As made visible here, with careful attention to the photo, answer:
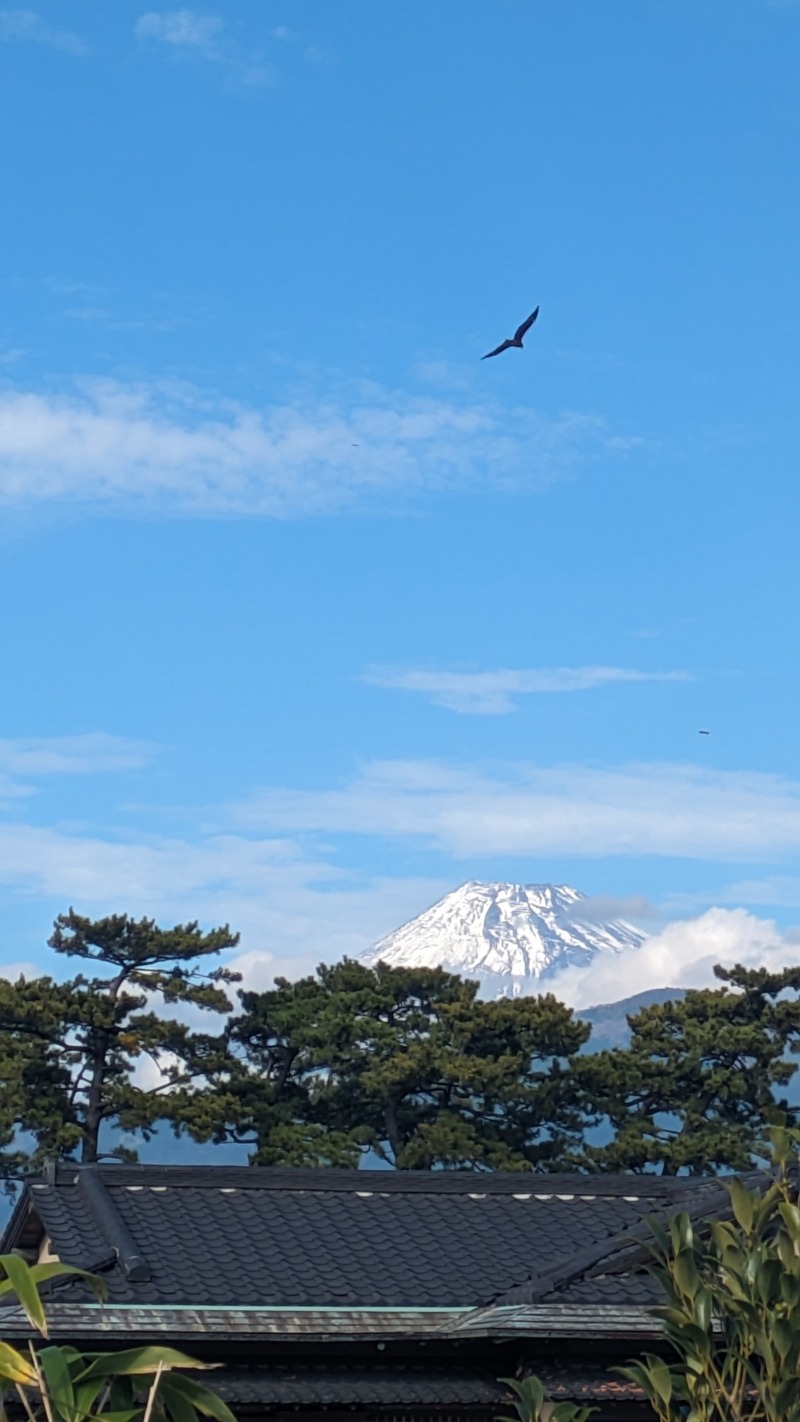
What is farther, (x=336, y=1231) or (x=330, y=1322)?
(x=336, y=1231)

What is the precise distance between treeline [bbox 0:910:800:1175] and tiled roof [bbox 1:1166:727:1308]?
55.8 ft

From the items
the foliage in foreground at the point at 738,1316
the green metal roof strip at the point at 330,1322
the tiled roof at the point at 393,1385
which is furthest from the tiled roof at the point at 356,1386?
the foliage in foreground at the point at 738,1316

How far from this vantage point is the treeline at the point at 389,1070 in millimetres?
35844

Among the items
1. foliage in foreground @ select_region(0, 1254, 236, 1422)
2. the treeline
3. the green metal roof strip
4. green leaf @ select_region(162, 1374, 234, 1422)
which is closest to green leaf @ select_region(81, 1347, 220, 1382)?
foliage in foreground @ select_region(0, 1254, 236, 1422)

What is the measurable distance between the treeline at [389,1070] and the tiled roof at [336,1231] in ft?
55.8

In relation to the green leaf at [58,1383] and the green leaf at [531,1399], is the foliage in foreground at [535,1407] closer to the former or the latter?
the green leaf at [531,1399]

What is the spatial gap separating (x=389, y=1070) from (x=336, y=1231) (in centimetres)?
2099

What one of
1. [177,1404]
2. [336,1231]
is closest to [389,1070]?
[336,1231]

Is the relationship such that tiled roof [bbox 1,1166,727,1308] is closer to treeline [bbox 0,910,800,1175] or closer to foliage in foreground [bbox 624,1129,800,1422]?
foliage in foreground [bbox 624,1129,800,1422]

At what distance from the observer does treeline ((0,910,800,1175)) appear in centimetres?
3584

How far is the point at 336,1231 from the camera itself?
1716 cm

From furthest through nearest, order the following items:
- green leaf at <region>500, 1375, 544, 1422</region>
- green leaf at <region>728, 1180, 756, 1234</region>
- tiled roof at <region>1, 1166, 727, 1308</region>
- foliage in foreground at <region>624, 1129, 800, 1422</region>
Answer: tiled roof at <region>1, 1166, 727, 1308</region> → green leaf at <region>500, 1375, 544, 1422</region> → green leaf at <region>728, 1180, 756, 1234</region> → foliage in foreground at <region>624, 1129, 800, 1422</region>

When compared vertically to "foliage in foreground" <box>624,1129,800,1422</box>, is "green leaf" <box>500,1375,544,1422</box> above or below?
below

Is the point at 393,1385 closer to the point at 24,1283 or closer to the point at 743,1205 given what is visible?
the point at 743,1205
